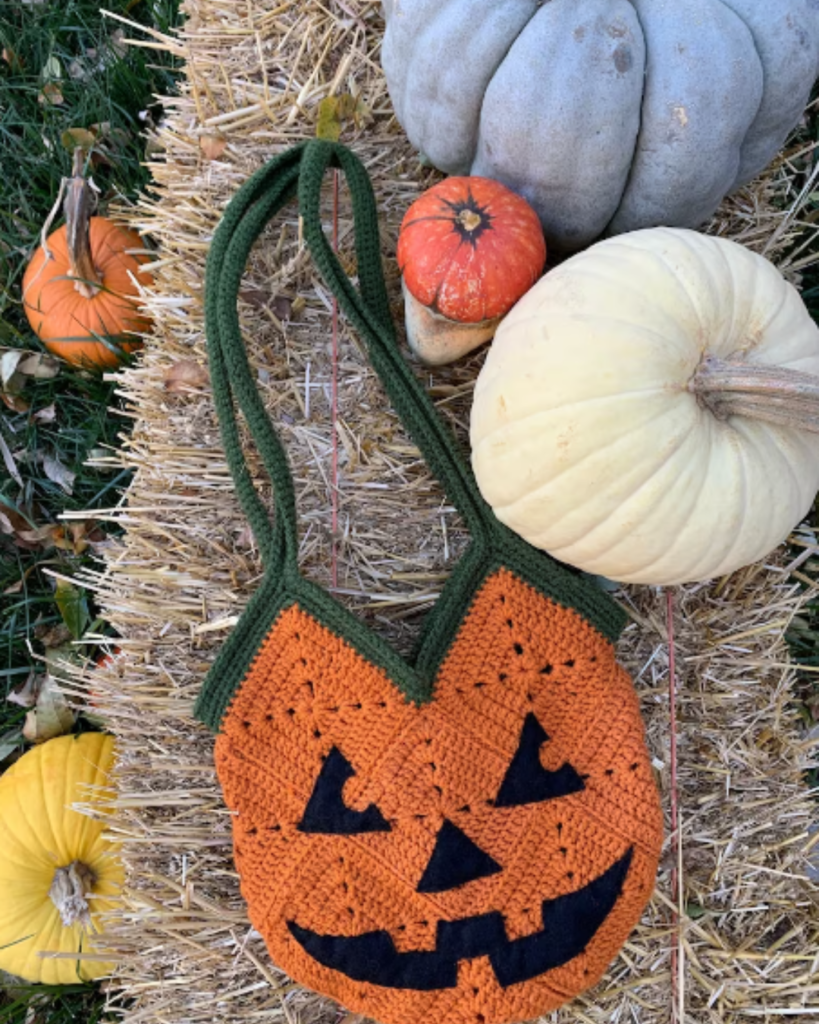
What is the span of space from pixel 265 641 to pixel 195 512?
1.07ft

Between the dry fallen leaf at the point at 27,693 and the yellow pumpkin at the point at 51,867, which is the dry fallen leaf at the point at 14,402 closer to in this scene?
the dry fallen leaf at the point at 27,693

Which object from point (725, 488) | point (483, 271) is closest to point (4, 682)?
point (483, 271)

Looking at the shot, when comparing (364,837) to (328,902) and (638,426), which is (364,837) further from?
(638,426)

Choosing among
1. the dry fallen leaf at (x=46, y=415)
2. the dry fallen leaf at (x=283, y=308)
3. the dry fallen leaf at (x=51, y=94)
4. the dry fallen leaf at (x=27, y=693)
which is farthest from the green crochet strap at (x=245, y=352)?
the dry fallen leaf at (x=51, y=94)

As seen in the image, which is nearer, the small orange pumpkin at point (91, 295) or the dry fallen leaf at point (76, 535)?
the small orange pumpkin at point (91, 295)

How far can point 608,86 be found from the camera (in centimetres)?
143

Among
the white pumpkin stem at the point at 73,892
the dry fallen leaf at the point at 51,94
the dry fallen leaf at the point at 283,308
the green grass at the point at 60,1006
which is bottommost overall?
the green grass at the point at 60,1006

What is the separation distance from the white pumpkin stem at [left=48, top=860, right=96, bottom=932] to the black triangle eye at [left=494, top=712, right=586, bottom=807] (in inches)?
38.5

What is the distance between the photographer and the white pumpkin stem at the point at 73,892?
1875 mm

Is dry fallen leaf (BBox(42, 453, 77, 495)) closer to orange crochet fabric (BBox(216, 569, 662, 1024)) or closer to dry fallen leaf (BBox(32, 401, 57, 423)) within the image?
dry fallen leaf (BBox(32, 401, 57, 423))

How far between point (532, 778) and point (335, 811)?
355mm

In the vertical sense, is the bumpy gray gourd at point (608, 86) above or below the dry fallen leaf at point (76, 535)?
above

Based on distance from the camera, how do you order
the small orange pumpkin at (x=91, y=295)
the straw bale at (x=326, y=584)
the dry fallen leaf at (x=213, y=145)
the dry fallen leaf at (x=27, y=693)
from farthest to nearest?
the dry fallen leaf at (x=27, y=693), the small orange pumpkin at (x=91, y=295), the dry fallen leaf at (x=213, y=145), the straw bale at (x=326, y=584)

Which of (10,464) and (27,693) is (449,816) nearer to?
(27,693)
